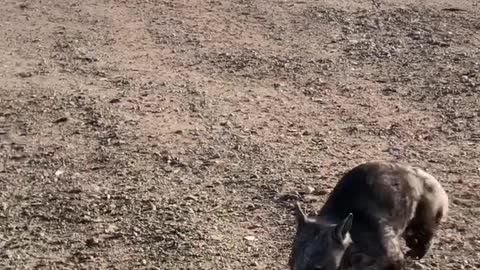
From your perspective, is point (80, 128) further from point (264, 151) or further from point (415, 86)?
point (415, 86)

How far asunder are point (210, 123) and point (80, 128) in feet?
4.26

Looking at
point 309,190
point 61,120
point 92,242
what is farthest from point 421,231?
point 61,120

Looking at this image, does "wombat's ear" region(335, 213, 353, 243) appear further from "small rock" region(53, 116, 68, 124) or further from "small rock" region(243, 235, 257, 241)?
"small rock" region(53, 116, 68, 124)

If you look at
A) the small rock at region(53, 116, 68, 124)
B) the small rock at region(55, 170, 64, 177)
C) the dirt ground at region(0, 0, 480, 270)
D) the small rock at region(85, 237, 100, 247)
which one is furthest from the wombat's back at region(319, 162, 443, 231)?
the small rock at region(53, 116, 68, 124)

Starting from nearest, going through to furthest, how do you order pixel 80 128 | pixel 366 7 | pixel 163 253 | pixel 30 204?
1. pixel 163 253
2. pixel 30 204
3. pixel 80 128
4. pixel 366 7

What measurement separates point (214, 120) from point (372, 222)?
3.68 m

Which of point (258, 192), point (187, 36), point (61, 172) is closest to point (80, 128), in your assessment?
point (61, 172)

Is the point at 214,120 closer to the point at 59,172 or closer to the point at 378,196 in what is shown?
the point at 59,172

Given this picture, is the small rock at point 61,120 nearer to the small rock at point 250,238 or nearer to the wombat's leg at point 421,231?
the small rock at point 250,238

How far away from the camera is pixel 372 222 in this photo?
6.06 meters

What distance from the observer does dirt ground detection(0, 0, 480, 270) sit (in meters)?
7.20

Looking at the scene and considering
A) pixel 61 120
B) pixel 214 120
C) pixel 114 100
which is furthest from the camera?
pixel 114 100

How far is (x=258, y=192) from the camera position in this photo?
7836mm

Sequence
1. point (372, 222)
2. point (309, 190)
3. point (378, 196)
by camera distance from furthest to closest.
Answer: point (309, 190), point (378, 196), point (372, 222)
